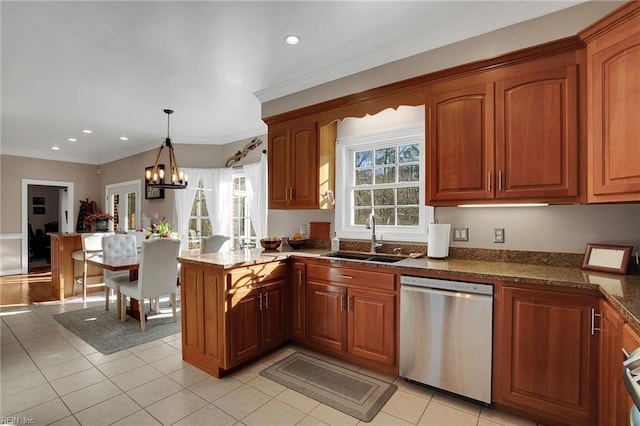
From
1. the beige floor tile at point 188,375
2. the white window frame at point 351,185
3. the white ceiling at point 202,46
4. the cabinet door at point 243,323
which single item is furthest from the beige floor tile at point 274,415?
the white ceiling at point 202,46

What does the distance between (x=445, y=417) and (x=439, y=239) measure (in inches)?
50.6

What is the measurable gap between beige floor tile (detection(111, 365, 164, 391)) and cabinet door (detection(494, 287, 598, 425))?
2640mm

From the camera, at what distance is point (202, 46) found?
2.56 meters

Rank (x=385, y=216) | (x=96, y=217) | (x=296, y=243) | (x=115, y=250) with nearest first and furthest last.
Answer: (x=385, y=216)
(x=296, y=243)
(x=115, y=250)
(x=96, y=217)

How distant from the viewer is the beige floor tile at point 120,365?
2.58 metres

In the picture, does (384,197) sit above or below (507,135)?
below

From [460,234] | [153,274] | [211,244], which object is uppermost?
[460,234]

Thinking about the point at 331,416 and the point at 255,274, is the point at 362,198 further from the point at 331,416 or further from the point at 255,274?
the point at 331,416

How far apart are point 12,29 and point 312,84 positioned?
245 cm

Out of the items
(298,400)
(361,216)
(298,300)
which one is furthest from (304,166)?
(298,400)

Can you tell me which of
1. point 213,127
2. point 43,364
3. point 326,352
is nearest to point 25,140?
point 213,127

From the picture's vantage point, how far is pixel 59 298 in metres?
4.80

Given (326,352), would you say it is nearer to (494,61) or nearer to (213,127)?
(494,61)

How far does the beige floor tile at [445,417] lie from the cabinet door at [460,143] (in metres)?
1.51
